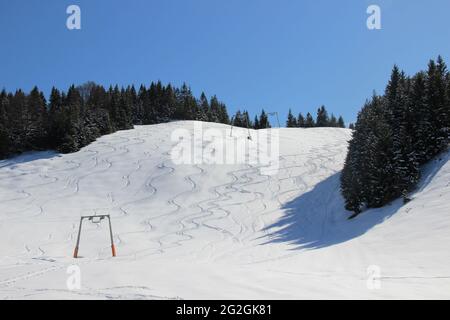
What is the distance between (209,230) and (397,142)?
48.2 ft

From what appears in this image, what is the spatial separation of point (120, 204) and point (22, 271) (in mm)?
24387

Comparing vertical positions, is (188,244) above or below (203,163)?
below

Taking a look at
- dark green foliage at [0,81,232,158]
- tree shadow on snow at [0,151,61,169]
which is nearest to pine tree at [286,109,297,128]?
dark green foliage at [0,81,232,158]

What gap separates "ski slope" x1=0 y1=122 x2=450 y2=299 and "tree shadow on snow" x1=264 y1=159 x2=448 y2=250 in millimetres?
131

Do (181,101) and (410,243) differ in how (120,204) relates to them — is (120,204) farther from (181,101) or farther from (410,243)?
(181,101)

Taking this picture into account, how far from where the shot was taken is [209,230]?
1167 inches

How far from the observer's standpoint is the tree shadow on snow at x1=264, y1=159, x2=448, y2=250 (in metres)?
24.2

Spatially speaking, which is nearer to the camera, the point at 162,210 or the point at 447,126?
the point at 447,126

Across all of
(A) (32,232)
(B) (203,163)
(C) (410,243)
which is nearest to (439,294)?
(C) (410,243)

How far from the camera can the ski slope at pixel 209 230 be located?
33.7 ft

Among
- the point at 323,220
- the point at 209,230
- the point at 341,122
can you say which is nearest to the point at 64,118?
the point at 209,230

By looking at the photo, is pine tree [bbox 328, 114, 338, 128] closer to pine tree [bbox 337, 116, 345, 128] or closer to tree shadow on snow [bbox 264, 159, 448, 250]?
pine tree [bbox 337, 116, 345, 128]

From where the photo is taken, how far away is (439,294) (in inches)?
372
